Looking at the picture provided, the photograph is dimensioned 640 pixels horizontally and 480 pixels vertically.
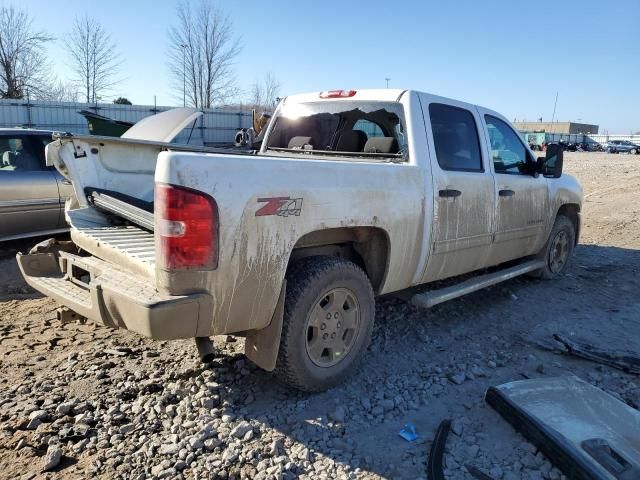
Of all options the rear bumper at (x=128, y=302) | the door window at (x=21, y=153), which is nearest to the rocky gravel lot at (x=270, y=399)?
the rear bumper at (x=128, y=302)

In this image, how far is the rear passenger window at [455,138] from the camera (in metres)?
4.05

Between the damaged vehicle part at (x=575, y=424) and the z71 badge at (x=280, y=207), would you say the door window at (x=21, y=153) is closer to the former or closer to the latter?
the z71 badge at (x=280, y=207)

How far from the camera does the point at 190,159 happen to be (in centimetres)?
246

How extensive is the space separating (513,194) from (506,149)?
20.1 inches

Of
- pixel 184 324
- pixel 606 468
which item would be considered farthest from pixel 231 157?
pixel 606 468

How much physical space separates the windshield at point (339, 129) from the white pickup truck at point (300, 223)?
0.01 meters

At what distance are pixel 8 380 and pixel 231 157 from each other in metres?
2.31

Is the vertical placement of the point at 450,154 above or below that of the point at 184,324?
above

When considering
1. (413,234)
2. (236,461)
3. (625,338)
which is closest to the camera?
(236,461)

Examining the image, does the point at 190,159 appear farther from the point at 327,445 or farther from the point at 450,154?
the point at 450,154

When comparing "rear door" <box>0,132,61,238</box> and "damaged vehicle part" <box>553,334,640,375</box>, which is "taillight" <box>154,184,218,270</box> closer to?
"damaged vehicle part" <box>553,334,640,375</box>

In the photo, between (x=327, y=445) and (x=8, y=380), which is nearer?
(x=327, y=445)

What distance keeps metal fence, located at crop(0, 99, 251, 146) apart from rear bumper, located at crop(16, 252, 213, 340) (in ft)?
38.4

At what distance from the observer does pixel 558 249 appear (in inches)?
246
